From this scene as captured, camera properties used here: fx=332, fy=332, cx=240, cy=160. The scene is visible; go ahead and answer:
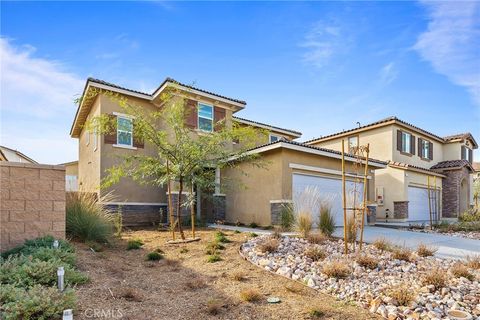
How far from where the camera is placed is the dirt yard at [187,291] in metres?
A: 4.68

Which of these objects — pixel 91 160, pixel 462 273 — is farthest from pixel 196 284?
pixel 91 160

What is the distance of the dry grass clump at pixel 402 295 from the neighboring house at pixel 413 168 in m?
16.5

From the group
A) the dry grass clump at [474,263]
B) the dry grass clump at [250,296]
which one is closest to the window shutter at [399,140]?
the dry grass clump at [474,263]

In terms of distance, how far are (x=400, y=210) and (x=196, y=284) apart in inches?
705

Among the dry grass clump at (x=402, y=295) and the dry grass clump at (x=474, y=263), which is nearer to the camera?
the dry grass clump at (x=402, y=295)

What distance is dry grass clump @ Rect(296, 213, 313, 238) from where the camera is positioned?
32.0ft

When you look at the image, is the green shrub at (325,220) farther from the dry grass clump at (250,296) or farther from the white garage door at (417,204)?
the white garage door at (417,204)

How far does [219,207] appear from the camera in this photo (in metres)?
16.7

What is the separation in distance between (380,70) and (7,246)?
12052 millimetres

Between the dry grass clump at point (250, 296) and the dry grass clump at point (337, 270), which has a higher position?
the dry grass clump at point (337, 270)

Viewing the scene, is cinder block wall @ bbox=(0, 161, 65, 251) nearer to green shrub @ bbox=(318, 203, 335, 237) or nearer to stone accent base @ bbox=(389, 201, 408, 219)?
green shrub @ bbox=(318, 203, 335, 237)

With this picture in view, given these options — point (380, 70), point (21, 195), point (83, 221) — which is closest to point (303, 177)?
point (380, 70)

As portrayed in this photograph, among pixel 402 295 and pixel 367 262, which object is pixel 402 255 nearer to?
pixel 367 262

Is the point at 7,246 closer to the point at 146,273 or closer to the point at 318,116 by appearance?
the point at 146,273
